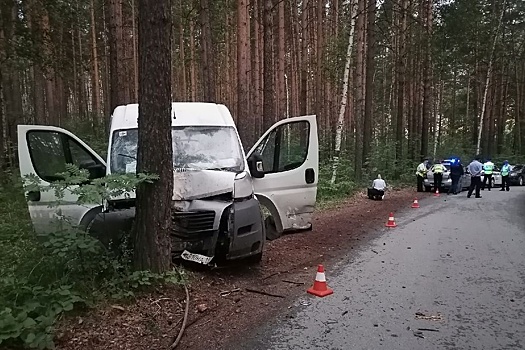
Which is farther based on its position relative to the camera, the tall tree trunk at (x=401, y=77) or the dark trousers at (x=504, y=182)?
the dark trousers at (x=504, y=182)

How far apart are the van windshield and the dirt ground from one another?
162 cm

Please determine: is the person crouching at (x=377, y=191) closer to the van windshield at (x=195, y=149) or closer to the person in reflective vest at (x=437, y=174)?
the person in reflective vest at (x=437, y=174)

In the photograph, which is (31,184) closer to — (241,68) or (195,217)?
(195,217)

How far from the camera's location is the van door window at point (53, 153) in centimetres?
592

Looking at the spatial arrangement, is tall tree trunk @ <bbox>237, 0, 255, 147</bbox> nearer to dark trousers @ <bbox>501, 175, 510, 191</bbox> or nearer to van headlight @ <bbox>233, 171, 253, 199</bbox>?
van headlight @ <bbox>233, 171, 253, 199</bbox>

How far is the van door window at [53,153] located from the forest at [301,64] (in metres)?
5.53

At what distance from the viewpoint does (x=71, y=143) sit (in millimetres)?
6645

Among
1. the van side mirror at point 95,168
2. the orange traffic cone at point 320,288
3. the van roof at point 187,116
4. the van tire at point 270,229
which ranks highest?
the van roof at point 187,116

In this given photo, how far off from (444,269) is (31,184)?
609 cm

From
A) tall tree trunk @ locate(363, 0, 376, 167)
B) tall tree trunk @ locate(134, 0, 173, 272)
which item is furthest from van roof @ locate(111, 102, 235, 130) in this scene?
tall tree trunk @ locate(363, 0, 376, 167)

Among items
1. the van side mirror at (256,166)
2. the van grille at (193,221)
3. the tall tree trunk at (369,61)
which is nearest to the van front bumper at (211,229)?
the van grille at (193,221)

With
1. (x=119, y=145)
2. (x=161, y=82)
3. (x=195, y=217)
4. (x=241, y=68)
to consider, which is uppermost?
(x=241, y=68)

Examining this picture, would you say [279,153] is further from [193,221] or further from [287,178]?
[193,221]

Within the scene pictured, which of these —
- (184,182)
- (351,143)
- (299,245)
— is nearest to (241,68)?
(299,245)
